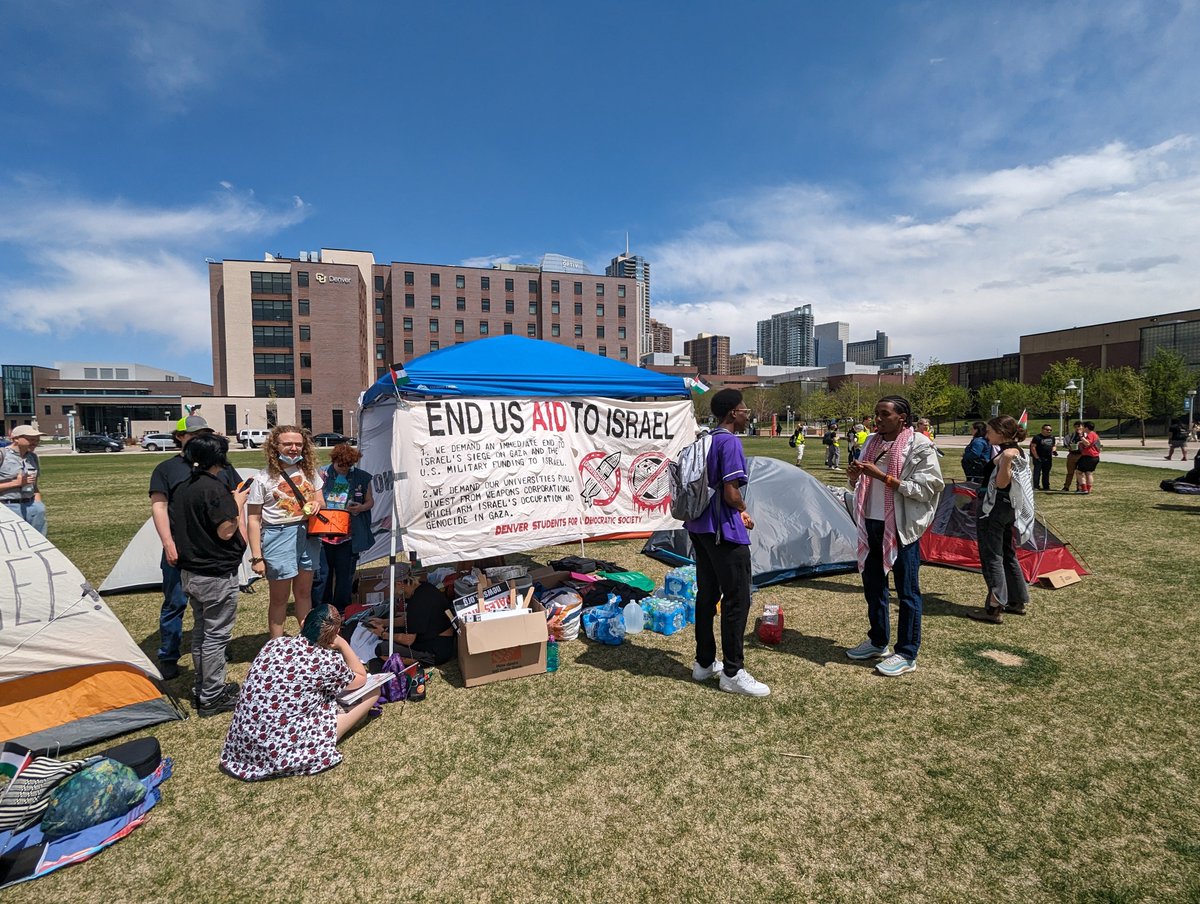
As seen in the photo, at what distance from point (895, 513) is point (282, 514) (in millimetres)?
4873

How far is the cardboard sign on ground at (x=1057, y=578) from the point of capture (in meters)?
6.76

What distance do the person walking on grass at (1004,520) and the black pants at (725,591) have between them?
10.4ft

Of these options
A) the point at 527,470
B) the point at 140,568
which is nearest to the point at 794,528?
the point at 527,470

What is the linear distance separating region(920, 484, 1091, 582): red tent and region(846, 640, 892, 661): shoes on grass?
296 cm

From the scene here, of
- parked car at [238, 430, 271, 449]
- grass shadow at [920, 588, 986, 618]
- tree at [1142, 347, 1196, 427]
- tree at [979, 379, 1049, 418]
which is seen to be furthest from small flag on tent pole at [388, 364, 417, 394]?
tree at [979, 379, 1049, 418]

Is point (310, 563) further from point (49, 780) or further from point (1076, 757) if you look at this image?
point (1076, 757)

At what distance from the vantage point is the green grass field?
103 inches

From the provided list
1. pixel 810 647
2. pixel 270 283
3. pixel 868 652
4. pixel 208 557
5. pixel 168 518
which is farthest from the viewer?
pixel 270 283

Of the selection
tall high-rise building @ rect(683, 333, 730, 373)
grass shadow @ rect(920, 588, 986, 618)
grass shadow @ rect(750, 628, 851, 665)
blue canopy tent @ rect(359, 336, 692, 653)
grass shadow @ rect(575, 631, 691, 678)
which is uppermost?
tall high-rise building @ rect(683, 333, 730, 373)

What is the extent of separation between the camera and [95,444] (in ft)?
148

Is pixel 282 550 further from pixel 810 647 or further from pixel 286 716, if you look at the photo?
pixel 810 647

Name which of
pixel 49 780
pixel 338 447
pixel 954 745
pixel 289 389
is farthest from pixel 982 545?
pixel 289 389

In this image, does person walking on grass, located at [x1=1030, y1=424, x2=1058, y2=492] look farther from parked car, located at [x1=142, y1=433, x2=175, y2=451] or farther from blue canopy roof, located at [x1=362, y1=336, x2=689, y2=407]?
parked car, located at [x1=142, y1=433, x2=175, y2=451]

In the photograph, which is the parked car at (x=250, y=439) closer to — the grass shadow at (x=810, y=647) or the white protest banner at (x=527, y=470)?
the white protest banner at (x=527, y=470)
